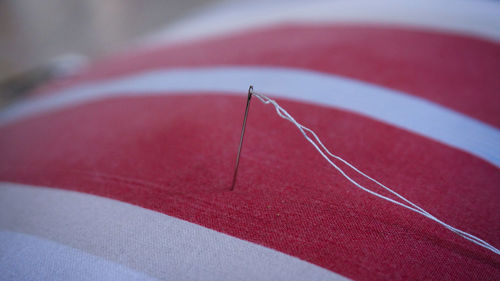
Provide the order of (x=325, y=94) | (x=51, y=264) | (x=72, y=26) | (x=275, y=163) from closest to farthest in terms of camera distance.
Answer: (x=51, y=264), (x=275, y=163), (x=325, y=94), (x=72, y=26)

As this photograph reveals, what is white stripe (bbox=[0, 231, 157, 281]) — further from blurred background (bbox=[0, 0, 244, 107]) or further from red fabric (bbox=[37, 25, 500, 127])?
blurred background (bbox=[0, 0, 244, 107])

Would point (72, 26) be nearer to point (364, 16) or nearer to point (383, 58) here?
point (364, 16)

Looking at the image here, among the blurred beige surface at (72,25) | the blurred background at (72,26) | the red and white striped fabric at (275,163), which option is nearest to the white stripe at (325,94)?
the red and white striped fabric at (275,163)

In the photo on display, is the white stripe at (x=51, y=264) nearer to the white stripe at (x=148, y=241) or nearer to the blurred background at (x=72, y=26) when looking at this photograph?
the white stripe at (x=148, y=241)

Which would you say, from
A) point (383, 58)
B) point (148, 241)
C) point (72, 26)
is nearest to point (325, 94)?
point (383, 58)

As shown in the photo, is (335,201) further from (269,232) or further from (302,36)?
(302,36)
